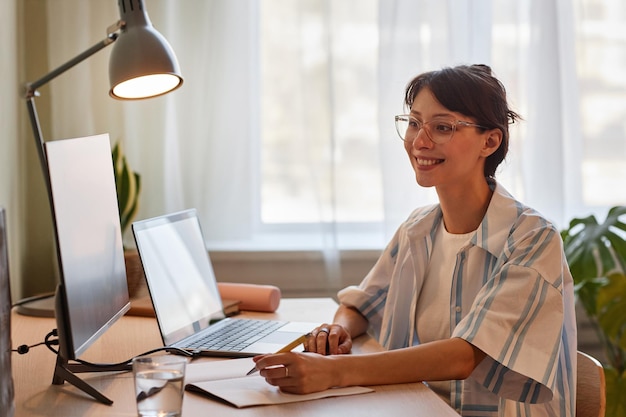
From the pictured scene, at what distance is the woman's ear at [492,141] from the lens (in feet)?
5.37

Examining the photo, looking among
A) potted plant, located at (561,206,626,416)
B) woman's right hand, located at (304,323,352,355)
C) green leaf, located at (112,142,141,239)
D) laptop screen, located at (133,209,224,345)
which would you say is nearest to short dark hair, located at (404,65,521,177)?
woman's right hand, located at (304,323,352,355)

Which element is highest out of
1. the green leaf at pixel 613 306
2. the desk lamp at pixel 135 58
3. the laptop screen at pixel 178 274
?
the desk lamp at pixel 135 58

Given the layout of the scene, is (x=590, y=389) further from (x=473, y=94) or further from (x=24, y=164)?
(x=24, y=164)

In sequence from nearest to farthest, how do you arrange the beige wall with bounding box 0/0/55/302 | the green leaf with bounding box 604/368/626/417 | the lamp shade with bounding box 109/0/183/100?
the lamp shade with bounding box 109/0/183/100, the beige wall with bounding box 0/0/55/302, the green leaf with bounding box 604/368/626/417

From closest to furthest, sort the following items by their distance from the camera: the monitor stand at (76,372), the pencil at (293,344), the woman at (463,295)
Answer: the monitor stand at (76,372) → the woman at (463,295) → the pencil at (293,344)

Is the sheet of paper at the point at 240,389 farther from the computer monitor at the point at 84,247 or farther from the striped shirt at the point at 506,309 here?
the striped shirt at the point at 506,309

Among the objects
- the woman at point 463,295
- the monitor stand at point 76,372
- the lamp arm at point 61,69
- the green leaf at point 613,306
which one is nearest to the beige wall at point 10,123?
the lamp arm at point 61,69

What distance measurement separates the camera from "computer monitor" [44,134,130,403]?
3.47 ft

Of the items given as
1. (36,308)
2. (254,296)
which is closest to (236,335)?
(254,296)

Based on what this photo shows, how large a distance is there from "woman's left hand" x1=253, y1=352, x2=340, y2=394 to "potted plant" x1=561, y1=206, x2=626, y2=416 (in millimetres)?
1660

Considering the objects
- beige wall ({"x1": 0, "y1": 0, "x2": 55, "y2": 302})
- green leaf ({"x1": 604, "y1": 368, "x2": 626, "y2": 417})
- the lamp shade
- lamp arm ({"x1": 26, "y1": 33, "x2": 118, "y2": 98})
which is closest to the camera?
the lamp shade

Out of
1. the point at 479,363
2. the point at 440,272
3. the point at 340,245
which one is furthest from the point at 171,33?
the point at 479,363

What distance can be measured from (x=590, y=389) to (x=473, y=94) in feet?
2.02

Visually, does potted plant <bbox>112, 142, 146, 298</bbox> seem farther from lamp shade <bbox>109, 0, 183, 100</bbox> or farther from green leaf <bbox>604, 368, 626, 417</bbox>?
green leaf <bbox>604, 368, 626, 417</bbox>
